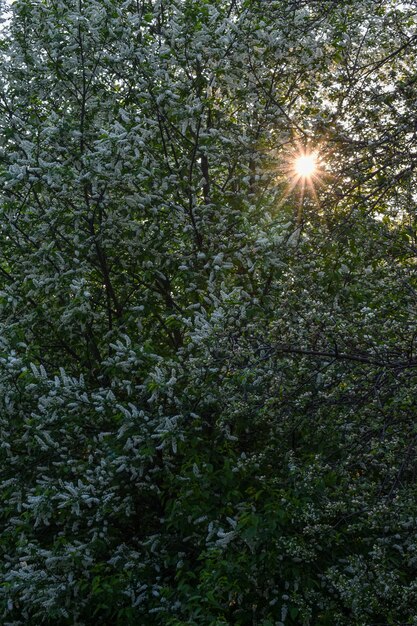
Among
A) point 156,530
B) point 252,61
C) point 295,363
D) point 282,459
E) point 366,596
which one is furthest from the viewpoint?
point 252,61

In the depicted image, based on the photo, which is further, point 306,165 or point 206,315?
point 306,165

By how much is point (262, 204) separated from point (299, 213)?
82 centimetres

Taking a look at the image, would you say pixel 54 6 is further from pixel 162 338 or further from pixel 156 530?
pixel 156 530

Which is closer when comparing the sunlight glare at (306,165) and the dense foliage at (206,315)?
Result: the dense foliage at (206,315)

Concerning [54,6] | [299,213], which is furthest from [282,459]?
[54,6]

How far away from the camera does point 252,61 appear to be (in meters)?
A: 7.80

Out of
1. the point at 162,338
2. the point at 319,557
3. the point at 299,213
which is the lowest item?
the point at 319,557

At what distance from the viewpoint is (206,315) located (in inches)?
253

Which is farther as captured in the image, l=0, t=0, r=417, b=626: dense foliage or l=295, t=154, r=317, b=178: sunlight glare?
l=295, t=154, r=317, b=178: sunlight glare

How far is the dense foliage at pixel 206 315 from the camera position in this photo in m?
5.12

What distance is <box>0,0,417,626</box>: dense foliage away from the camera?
16.8 feet

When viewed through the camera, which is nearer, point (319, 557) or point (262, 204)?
point (319, 557)

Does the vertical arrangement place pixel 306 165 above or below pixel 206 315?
above

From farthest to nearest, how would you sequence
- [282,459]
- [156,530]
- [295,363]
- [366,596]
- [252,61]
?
1. [252,61]
2. [156,530]
3. [282,459]
4. [295,363]
5. [366,596]
